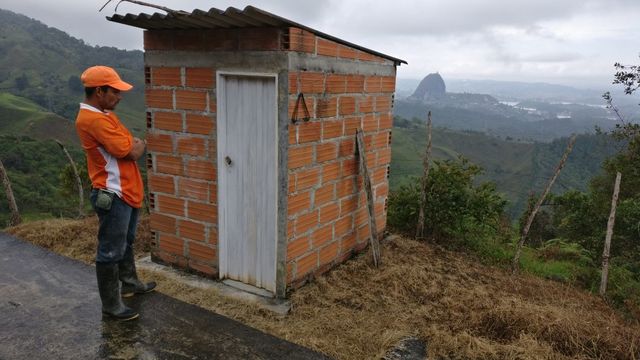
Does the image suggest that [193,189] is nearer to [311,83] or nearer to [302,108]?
[302,108]

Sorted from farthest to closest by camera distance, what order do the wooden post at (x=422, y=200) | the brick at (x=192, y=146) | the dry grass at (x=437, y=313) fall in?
the wooden post at (x=422, y=200) < the brick at (x=192, y=146) < the dry grass at (x=437, y=313)

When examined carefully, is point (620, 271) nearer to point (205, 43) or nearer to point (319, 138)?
point (319, 138)

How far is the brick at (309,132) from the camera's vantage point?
464 centimetres

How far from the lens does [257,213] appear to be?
4859 mm

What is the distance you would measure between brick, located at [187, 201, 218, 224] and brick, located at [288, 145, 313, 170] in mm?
1097

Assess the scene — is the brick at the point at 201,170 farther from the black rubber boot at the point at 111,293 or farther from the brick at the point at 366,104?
the brick at the point at 366,104

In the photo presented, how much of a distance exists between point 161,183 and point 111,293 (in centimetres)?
192

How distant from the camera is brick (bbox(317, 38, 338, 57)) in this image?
15.5ft

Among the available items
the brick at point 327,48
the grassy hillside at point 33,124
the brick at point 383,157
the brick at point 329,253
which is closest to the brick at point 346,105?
the brick at point 327,48

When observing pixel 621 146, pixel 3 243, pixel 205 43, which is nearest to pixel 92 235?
pixel 3 243

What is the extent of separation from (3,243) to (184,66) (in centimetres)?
327

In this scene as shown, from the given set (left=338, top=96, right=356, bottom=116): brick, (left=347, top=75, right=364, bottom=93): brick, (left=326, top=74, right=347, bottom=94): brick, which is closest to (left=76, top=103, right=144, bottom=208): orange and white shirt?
(left=326, top=74, right=347, bottom=94): brick

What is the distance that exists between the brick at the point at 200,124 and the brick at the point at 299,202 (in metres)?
1.17

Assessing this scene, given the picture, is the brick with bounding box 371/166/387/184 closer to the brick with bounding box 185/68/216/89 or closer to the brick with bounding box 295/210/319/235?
the brick with bounding box 295/210/319/235
